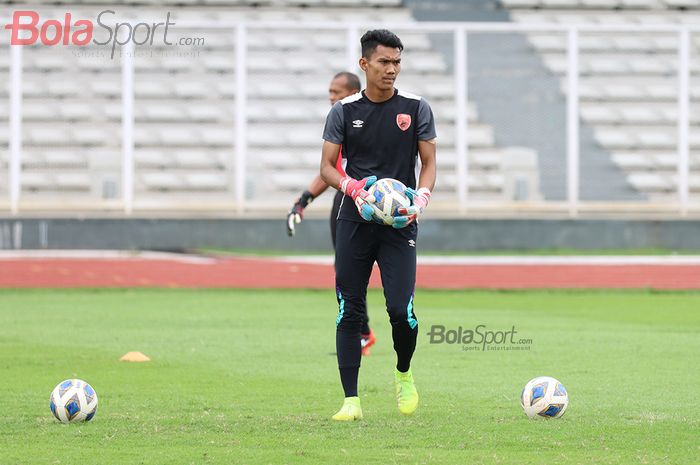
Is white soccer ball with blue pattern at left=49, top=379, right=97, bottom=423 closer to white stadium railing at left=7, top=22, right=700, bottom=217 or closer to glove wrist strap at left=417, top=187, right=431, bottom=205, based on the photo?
glove wrist strap at left=417, top=187, right=431, bottom=205

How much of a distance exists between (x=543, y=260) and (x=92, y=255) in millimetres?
7726

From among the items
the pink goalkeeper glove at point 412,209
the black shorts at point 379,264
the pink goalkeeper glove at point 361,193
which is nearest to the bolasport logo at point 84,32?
the black shorts at point 379,264

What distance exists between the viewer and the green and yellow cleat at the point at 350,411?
7.07 m

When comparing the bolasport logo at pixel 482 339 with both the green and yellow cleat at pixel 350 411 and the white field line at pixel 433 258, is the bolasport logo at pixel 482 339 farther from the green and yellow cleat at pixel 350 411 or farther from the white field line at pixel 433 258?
the white field line at pixel 433 258

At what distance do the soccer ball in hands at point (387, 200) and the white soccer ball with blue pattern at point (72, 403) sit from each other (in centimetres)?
189

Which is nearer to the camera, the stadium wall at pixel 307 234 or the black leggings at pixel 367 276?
the black leggings at pixel 367 276

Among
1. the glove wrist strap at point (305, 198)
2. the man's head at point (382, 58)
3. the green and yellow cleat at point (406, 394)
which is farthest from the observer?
the glove wrist strap at point (305, 198)

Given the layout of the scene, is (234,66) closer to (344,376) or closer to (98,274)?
(98,274)

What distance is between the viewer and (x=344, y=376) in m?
7.32

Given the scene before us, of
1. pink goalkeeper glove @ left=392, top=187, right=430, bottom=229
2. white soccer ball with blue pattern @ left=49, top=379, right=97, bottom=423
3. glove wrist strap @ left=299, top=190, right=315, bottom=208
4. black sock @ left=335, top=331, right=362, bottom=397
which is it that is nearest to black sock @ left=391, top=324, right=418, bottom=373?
black sock @ left=335, top=331, right=362, bottom=397

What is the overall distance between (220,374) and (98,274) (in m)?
10.4

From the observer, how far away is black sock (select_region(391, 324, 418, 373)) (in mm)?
7379

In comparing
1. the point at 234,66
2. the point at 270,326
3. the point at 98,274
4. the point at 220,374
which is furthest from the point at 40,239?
the point at 220,374

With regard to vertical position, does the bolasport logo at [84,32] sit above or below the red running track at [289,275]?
above
